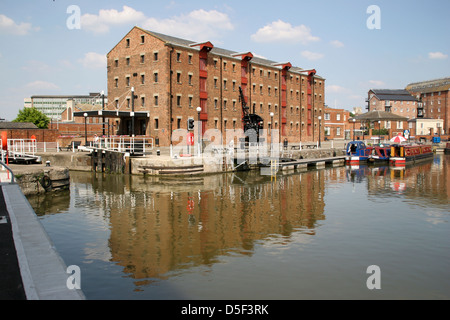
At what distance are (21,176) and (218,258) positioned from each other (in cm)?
1390

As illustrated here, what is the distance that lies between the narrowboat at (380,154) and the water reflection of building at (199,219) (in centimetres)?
2121

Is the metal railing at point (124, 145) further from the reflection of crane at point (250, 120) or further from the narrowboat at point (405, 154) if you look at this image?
the narrowboat at point (405, 154)

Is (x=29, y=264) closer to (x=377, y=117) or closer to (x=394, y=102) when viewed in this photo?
(x=377, y=117)

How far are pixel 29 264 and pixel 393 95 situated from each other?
12572cm

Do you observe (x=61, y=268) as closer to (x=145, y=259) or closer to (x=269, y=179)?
(x=145, y=259)

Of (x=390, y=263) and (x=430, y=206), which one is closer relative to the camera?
(x=390, y=263)

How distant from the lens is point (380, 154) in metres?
46.4

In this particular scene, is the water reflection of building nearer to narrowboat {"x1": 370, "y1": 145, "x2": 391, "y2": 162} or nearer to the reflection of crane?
narrowboat {"x1": 370, "y1": 145, "x2": 391, "y2": 162}

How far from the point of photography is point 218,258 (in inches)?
433

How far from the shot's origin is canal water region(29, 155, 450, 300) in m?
9.01

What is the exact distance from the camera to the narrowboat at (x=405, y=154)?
143 ft

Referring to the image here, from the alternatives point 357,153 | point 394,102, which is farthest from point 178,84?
point 394,102
